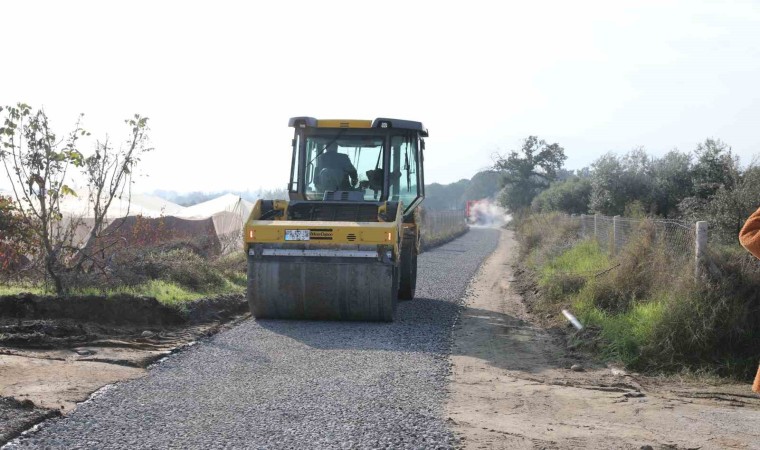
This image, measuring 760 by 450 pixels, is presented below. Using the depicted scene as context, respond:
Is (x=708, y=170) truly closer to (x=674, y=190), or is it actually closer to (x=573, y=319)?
(x=674, y=190)

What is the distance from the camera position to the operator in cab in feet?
43.4

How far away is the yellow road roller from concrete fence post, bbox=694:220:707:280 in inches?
148

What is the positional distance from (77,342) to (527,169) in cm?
6692

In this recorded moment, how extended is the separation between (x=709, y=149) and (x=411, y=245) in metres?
13.5

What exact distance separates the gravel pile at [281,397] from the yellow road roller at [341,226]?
0.56 meters

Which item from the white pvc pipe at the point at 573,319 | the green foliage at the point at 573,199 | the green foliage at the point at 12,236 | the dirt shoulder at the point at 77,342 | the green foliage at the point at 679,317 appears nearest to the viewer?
the dirt shoulder at the point at 77,342

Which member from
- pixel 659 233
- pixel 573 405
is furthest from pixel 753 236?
pixel 659 233

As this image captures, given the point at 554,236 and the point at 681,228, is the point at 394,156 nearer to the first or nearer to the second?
the point at 681,228

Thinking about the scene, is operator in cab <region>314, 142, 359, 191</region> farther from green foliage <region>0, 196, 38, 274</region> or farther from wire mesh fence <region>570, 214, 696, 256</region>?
wire mesh fence <region>570, 214, 696, 256</region>

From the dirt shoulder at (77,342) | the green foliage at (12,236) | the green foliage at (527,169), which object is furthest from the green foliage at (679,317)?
the green foliage at (527,169)

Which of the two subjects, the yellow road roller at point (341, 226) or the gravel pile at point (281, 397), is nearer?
the gravel pile at point (281, 397)

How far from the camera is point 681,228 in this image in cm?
1177

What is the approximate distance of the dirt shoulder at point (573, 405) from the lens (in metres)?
6.10

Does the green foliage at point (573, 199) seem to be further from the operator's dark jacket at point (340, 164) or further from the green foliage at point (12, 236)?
the green foliage at point (12, 236)
